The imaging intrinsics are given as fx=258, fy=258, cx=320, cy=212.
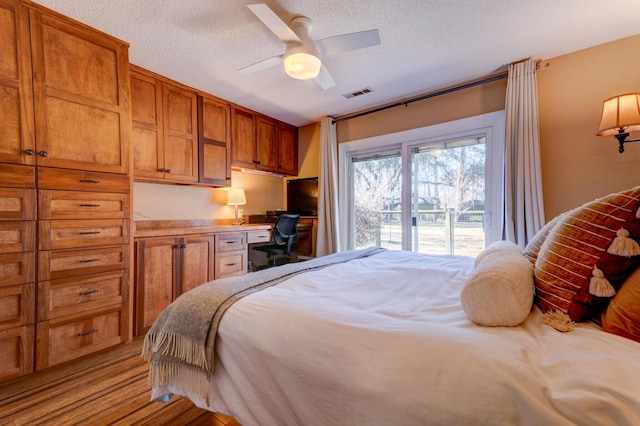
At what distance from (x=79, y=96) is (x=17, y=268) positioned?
1265 millimetres

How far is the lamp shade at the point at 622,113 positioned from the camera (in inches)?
67.9

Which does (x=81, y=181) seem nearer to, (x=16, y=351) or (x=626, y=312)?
(x=16, y=351)

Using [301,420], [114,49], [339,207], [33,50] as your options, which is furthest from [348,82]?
[301,420]

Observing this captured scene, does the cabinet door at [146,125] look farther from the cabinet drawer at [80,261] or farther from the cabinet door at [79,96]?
the cabinet drawer at [80,261]

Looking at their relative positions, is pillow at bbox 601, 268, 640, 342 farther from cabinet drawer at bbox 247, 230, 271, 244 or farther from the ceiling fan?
cabinet drawer at bbox 247, 230, 271, 244

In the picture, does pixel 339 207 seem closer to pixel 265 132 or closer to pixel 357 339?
pixel 265 132

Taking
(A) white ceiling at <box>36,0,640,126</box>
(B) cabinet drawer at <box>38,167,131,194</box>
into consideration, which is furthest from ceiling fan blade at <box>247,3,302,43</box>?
(B) cabinet drawer at <box>38,167,131,194</box>

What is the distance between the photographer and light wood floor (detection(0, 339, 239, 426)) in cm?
138

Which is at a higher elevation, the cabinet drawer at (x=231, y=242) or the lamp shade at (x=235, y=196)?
the lamp shade at (x=235, y=196)

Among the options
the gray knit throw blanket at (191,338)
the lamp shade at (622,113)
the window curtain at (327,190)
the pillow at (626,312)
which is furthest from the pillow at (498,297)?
the window curtain at (327,190)

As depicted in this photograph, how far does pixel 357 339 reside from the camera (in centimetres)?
81

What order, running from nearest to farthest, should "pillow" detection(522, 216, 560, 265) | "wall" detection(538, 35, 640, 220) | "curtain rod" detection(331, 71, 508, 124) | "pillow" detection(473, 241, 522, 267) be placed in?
1. "pillow" detection(522, 216, 560, 265)
2. "pillow" detection(473, 241, 522, 267)
3. "wall" detection(538, 35, 640, 220)
4. "curtain rod" detection(331, 71, 508, 124)

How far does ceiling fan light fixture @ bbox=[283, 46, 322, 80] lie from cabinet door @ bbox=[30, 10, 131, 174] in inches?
55.3

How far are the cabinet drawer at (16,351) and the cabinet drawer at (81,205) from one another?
74 centimetres
